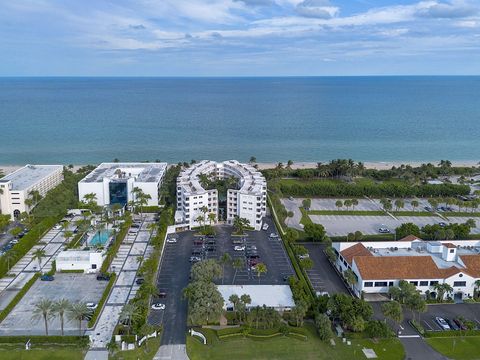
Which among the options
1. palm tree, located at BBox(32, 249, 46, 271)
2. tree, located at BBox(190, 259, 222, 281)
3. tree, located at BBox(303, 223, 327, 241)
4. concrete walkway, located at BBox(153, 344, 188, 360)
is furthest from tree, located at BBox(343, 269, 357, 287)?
palm tree, located at BBox(32, 249, 46, 271)

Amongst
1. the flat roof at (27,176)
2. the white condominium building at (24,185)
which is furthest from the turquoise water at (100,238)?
the flat roof at (27,176)

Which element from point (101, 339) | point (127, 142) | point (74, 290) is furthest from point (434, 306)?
point (127, 142)

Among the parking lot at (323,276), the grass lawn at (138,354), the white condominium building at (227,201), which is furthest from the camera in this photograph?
the white condominium building at (227,201)

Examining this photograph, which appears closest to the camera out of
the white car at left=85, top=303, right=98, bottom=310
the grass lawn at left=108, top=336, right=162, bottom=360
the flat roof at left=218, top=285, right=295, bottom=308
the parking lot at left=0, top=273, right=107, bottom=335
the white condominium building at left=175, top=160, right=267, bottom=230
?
the grass lawn at left=108, top=336, right=162, bottom=360

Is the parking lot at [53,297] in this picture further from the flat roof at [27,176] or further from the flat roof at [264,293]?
the flat roof at [27,176]

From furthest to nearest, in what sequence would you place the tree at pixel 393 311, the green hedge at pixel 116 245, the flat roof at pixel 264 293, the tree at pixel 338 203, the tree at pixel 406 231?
the tree at pixel 338 203 → the tree at pixel 406 231 → the green hedge at pixel 116 245 → the flat roof at pixel 264 293 → the tree at pixel 393 311

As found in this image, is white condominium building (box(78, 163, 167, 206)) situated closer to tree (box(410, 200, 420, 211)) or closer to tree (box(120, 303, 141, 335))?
tree (box(120, 303, 141, 335))

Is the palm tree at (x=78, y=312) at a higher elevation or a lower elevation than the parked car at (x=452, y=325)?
higher
